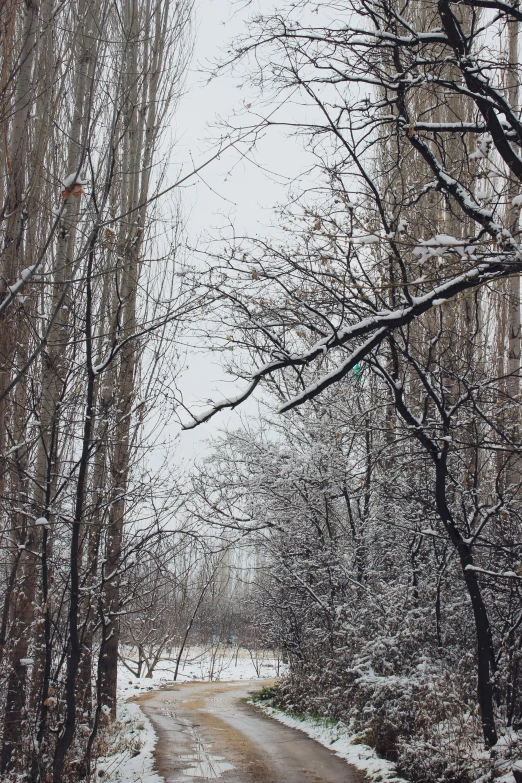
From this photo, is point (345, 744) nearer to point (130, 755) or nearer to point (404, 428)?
point (130, 755)

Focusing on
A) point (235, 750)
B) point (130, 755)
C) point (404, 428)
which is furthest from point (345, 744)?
point (404, 428)

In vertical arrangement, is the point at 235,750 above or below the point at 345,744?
below

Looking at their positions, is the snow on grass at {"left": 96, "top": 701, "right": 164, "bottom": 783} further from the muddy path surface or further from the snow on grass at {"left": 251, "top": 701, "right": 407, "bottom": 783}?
the snow on grass at {"left": 251, "top": 701, "right": 407, "bottom": 783}

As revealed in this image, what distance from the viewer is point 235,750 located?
23.4ft

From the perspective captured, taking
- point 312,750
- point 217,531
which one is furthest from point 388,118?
point 217,531

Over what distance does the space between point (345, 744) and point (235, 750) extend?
4.18 feet

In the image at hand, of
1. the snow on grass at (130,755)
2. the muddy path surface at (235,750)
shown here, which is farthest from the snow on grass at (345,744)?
the snow on grass at (130,755)

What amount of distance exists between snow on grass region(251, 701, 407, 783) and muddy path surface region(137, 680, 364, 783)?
121 mm

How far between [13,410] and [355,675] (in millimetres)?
4845

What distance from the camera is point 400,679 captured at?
5.89 metres

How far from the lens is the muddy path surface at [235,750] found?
588 cm

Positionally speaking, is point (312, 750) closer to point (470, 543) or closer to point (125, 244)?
point (470, 543)

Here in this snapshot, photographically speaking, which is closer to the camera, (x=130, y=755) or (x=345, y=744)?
(x=130, y=755)

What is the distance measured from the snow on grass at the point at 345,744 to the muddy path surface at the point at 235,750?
12cm
